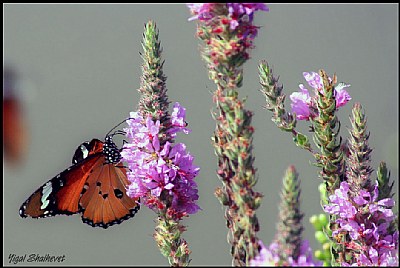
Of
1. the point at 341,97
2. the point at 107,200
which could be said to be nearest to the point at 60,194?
the point at 107,200

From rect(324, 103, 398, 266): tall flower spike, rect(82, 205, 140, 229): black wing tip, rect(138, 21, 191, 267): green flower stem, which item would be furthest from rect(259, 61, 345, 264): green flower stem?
rect(82, 205, 140, 229): black wing tip

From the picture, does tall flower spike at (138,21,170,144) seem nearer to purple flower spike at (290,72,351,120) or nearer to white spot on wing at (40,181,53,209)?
purple flower spike at (290,72,351,120)

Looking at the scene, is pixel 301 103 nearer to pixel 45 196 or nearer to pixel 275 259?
pixel 275 259

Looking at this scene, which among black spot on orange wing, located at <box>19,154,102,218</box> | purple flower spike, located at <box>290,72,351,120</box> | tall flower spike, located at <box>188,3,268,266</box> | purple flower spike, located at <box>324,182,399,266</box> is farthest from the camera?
black spot on orange wing, located at <box>19,154,102,218</box>

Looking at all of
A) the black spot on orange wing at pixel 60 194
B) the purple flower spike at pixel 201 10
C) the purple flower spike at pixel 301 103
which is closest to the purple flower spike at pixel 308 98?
the purple flower spike at pixel 301 103

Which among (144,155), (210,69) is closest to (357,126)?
(210,69)

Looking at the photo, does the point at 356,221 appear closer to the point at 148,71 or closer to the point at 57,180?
the point at 148,71
